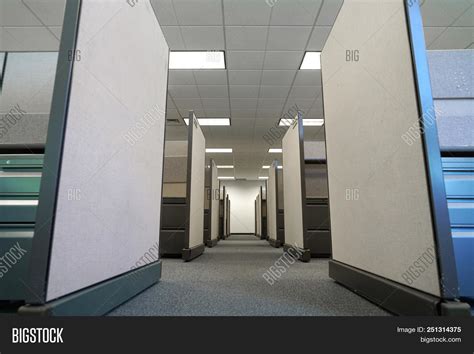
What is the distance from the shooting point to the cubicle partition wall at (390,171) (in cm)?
68

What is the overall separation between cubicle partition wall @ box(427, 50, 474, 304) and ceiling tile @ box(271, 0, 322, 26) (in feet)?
5.83

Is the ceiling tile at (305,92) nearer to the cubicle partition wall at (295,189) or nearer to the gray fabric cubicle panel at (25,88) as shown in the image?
the cubicle partition wall at (295,189)

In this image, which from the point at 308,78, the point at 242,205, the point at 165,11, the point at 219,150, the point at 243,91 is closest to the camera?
the point at 165,11

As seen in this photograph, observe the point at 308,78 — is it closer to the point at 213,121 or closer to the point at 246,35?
the point at 246,35

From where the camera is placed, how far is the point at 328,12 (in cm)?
248

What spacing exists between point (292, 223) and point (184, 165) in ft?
3.57

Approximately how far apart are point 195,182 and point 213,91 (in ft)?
7.05

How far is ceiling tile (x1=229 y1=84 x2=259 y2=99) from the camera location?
386cm

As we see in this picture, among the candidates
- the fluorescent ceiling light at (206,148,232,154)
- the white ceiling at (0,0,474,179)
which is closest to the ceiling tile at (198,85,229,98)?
the white ceiling at (0,0,474,179)

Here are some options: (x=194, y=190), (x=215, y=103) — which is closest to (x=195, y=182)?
(x=194, y=190)

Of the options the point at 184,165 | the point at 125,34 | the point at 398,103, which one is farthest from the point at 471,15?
the point at 125,34

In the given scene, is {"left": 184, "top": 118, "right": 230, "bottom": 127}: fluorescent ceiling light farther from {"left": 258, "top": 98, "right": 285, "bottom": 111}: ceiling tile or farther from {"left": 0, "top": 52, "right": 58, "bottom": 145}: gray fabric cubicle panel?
{"left": 0, "top": 52, "right": 58, "bottom": 145}: gray fabric cubicle panel

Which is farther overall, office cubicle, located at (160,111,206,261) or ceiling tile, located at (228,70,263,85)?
ceiling tile, located at (228,70,263,85)

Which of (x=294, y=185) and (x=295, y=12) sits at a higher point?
(x=295, y=12)
